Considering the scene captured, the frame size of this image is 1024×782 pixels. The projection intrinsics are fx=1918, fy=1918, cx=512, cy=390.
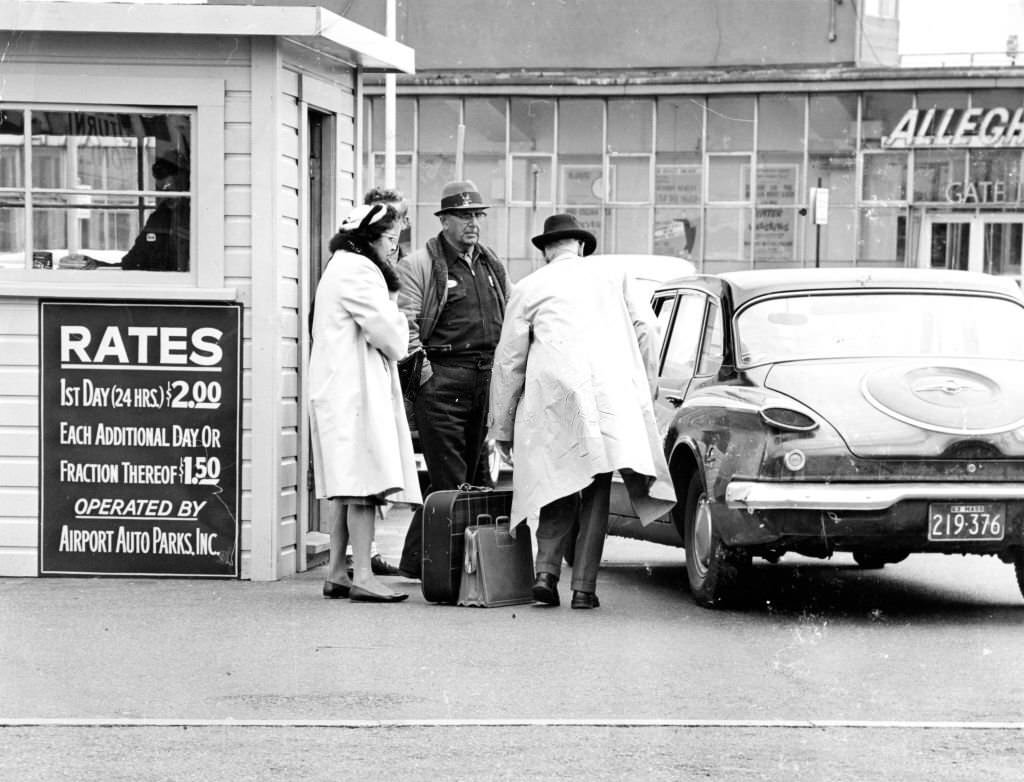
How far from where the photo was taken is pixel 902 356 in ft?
28.9

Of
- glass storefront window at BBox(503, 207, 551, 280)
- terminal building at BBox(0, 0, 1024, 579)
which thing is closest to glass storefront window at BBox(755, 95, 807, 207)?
glass storefront window at BBox(503, 207, 551, 280)

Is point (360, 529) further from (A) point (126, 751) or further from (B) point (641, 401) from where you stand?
(A) point (126, 751)

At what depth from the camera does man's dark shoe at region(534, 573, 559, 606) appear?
8906 millimetres

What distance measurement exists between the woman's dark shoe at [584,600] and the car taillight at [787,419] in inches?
48.8

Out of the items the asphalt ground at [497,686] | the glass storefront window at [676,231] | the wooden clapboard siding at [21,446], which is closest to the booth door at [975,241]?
the glass storefront window at [676,231]

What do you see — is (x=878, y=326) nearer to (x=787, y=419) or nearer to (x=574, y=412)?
(x=787, y=419)

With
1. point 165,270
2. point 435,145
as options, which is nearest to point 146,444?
point 165,270

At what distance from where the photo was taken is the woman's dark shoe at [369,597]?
9.04 m

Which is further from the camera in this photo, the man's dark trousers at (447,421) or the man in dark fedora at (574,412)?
the man's dark trousers at (447,421)

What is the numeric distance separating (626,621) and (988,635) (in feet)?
5.13

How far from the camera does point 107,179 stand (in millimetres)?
9820

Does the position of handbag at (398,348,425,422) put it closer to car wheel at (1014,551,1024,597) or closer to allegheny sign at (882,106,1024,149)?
car wheel at (1014,551,1024,597)

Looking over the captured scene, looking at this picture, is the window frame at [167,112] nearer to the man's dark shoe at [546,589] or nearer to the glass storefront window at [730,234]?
the man's dark shoe at [546,589]

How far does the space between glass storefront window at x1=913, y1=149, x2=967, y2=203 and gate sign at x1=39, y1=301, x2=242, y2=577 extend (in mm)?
29248
